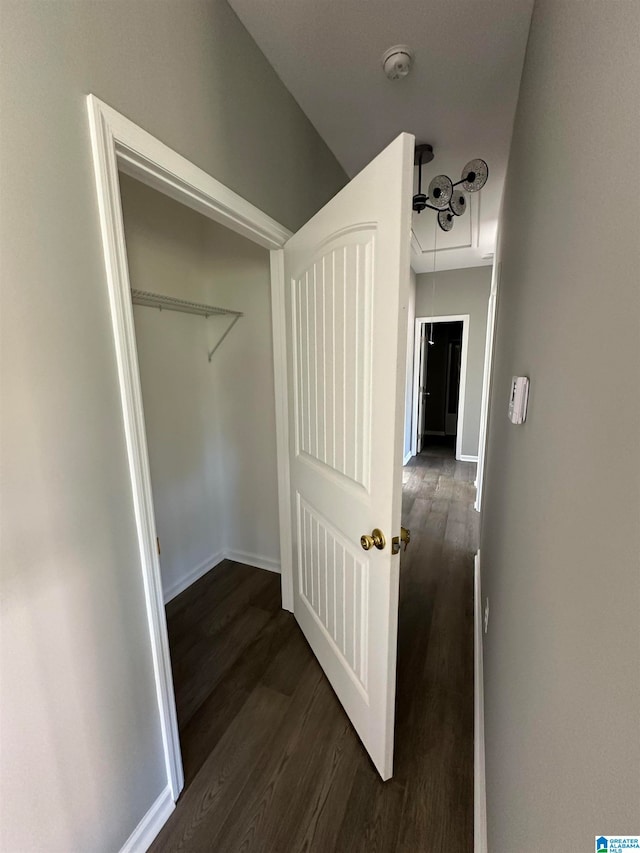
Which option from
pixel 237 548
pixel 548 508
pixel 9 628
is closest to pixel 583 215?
pixel 548 508

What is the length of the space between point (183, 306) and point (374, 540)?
5.97 ft

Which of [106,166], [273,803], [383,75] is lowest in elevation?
[273,803]

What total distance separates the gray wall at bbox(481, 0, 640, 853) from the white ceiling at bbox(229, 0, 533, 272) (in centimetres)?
42

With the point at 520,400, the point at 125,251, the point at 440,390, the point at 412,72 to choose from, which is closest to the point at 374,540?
the point at 520,400

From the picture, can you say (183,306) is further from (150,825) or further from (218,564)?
(150,825)

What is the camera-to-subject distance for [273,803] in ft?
4.06

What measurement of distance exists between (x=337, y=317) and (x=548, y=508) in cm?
93

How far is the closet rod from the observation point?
1.84m

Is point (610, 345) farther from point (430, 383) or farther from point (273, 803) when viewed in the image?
point (430, 383)

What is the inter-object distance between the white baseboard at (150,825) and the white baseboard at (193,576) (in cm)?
118

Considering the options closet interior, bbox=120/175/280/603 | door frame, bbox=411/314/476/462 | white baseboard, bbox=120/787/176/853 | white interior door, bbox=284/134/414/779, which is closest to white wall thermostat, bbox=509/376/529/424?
white interior door, bbox=284/134/414/779

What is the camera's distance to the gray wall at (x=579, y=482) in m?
0.38

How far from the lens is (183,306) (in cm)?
218

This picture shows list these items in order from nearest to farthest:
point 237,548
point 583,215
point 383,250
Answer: point 583,215 < point 383,250 < point 237,548
